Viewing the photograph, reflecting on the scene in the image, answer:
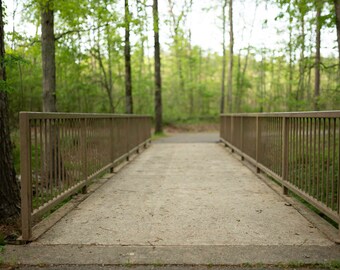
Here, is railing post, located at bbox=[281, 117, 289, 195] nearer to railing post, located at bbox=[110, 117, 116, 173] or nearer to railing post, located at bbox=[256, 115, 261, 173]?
railing post, located at bbox=[256, 115, 261, 173]

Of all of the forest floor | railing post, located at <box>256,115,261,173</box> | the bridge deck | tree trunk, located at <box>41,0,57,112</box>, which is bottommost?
the bridge deck

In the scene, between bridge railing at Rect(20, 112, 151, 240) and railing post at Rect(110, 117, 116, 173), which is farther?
railing post at Rect(110, 117, 116, 173)

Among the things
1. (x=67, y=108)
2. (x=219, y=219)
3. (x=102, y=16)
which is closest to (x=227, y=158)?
(x=102, y=16)

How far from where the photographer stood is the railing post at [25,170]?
136 inches

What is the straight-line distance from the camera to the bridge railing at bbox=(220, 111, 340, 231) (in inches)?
151

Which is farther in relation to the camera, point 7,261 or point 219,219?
point 219,219

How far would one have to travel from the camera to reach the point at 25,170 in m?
3.48

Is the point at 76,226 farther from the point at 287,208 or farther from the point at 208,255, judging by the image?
the point at 287,208

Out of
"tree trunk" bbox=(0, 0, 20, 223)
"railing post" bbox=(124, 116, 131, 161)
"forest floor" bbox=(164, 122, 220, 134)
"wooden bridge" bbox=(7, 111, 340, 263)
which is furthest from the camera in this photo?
"forest floor" bbox=(164, 122, 220, 134)

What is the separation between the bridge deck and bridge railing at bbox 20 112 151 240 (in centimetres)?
31

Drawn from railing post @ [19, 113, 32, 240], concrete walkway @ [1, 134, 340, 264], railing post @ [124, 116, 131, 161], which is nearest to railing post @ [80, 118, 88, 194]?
concrete walkway @ [1, 134, 340, 264]

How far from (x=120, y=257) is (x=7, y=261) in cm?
94

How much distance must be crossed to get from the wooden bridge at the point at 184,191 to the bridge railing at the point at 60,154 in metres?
0.01

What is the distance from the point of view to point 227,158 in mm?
10227
